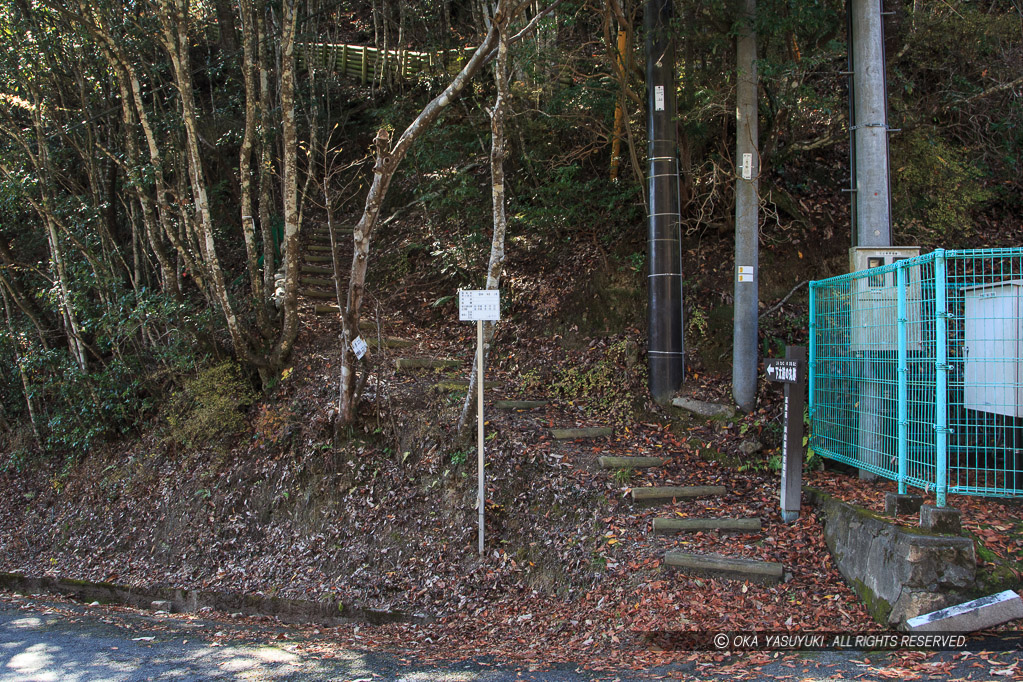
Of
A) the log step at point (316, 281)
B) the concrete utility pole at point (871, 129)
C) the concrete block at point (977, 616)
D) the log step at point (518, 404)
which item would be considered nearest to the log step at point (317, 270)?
the log step at point (316, 281)

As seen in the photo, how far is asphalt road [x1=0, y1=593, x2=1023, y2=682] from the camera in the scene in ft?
13.8

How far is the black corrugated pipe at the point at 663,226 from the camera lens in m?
8.13

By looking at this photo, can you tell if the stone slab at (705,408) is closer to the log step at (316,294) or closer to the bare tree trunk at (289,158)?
the bare tree trunk at (289,158)

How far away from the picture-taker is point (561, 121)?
1087 cm

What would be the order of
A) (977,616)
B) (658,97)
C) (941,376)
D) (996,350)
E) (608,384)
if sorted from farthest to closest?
(608,384) < (658,97) < (996,350) < (941,376) < (977,616)

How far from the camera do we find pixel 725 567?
5.54 meters

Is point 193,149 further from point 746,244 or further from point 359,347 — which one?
point 746,244

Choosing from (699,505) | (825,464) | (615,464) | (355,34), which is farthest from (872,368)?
(355,34)

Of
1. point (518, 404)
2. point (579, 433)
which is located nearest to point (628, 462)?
point (579, 433)

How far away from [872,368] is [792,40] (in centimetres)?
479

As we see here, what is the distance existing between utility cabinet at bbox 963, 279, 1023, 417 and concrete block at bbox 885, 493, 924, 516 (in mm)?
811

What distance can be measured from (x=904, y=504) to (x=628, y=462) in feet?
8.91

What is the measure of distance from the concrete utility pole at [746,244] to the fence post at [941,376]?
2.70 meters

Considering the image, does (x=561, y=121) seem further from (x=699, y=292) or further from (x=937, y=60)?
(x=937, y=60)
